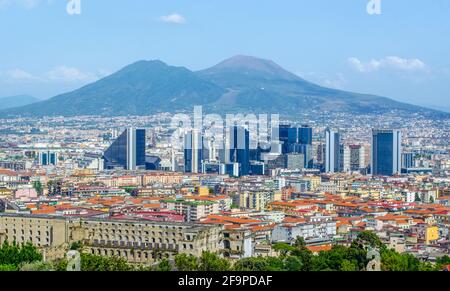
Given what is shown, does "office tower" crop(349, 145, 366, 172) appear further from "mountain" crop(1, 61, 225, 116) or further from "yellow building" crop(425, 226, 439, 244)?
"yellow building" crop(425, 226, 439, 244)

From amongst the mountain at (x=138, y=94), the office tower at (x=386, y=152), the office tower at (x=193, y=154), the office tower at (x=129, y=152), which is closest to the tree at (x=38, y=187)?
the office tower at (x=193, y=154)

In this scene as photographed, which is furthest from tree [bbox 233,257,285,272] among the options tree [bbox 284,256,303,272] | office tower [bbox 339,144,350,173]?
office tower [bbox 339,144,350,173]

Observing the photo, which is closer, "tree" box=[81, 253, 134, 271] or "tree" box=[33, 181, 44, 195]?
"tree" box=[81, 253, 134, 271]

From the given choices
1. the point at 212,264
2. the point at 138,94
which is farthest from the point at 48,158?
the point at 212,264

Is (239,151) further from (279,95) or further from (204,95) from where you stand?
(204,95)
